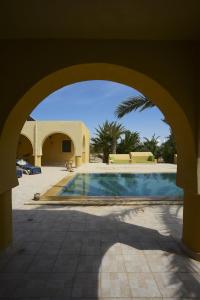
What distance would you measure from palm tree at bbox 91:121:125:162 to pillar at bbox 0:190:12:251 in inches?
1230

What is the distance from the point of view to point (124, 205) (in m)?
10.2

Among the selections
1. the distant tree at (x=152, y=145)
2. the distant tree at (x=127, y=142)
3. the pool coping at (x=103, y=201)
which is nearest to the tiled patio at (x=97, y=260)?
the pool coping at (x=103, y=201)

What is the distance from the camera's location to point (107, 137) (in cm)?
3697

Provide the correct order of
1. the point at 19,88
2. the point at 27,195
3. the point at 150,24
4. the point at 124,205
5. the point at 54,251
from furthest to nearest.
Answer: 1. the point at 27,195
2. the point at 124,205
3. the point at 54,251
4. the point at 19,88
5. the point at 150,24

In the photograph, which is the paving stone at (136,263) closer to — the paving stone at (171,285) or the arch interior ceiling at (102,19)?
the paving stone at (171,285)

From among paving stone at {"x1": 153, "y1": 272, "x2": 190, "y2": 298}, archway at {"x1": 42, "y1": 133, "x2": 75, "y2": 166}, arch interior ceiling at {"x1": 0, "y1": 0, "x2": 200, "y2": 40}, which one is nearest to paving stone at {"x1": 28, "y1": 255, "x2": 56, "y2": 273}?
paving stone at {"x1": 153, "y1": 272, "x2": 190, "y2": 298}

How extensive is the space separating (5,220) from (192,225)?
4196mm

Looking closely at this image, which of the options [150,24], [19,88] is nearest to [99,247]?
[19,88]

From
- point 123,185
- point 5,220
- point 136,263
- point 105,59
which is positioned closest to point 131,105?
point 105,59

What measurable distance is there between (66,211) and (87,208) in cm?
91

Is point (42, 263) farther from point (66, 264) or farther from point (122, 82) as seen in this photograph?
point (122, 82)

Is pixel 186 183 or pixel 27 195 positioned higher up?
pixel 186 183

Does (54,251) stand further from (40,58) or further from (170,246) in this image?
(40,58)

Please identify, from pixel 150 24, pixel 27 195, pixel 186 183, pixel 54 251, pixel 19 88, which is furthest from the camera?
pixel 27 195
